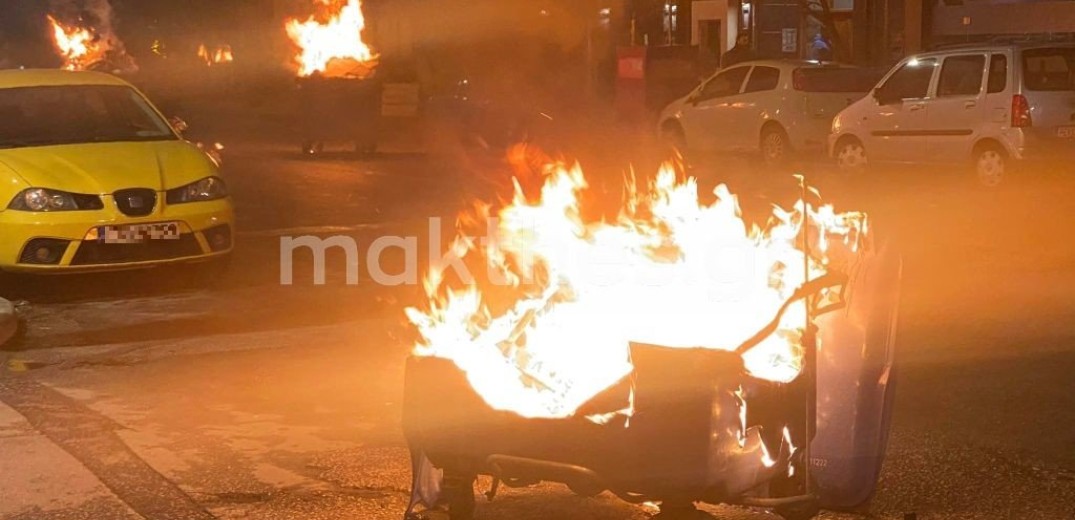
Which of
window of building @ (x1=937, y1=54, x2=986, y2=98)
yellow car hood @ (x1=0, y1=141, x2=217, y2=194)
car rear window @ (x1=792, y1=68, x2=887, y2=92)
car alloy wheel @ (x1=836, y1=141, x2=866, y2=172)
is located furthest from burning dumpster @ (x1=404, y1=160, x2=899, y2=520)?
car rear window @ (x1=792, y1=68, x2=887, y2=92)

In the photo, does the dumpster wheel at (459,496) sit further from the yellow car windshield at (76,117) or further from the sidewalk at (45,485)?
the yellow car windshield at (76,117)

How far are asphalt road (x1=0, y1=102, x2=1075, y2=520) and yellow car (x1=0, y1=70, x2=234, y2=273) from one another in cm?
40

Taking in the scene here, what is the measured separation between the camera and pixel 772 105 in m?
20.4

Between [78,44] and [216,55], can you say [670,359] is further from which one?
[216,55]

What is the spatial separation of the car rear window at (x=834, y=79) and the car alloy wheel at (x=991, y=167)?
3829 millimetres

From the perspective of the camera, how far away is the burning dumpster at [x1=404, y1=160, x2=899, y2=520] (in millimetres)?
3984

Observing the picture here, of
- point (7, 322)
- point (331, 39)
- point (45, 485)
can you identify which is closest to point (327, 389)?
point (45, 485)

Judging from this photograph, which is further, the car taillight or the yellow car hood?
the car taillight

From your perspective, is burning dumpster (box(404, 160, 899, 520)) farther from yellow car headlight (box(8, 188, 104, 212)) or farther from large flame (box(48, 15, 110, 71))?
large flame (box(48, 15, 110, 71))

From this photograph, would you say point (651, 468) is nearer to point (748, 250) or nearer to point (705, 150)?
point (748, 250)

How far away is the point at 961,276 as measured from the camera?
10734 millimetres

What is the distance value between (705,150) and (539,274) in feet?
59.1

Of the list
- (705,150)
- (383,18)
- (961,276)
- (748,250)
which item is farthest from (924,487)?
(383,18)

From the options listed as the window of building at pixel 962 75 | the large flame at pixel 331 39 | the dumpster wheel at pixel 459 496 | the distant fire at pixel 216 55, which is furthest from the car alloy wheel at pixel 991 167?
the distant fire at pixel 216 55
